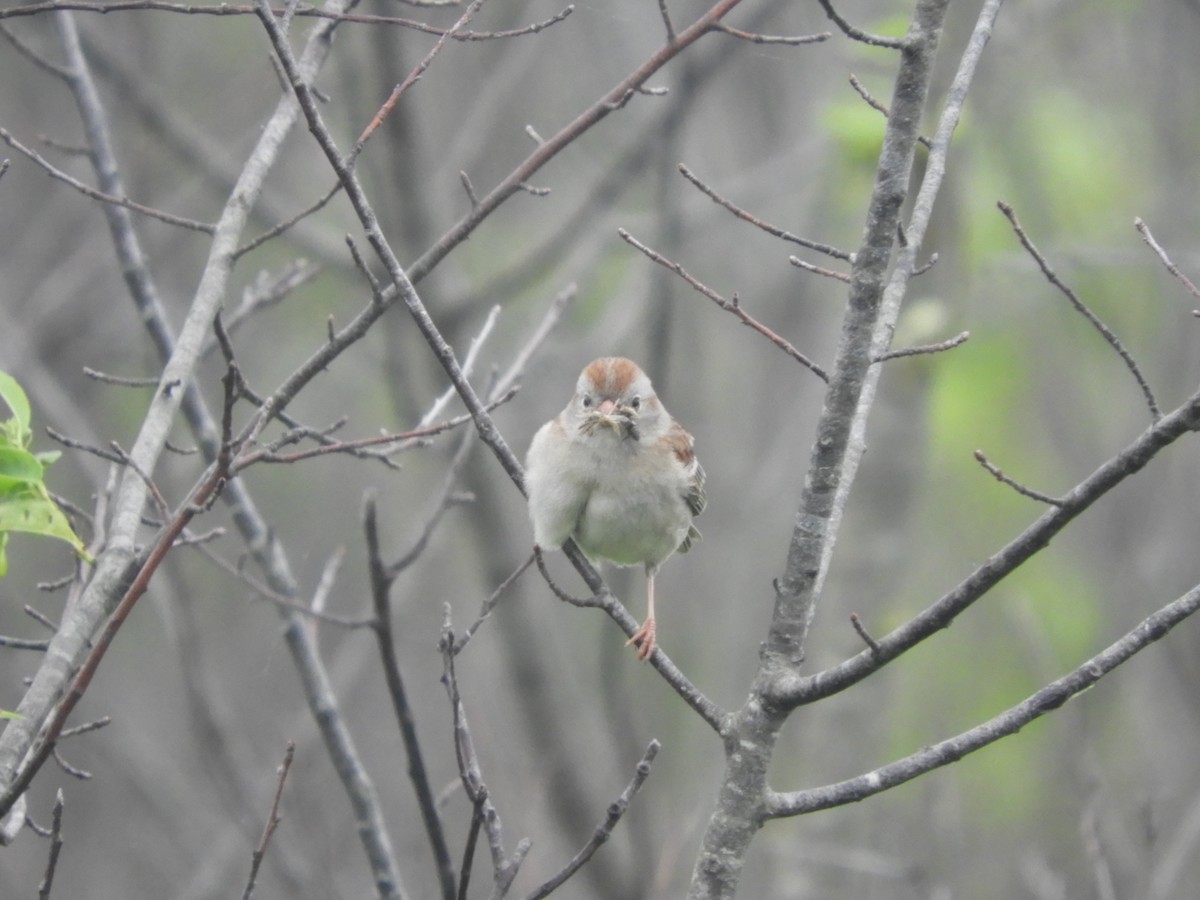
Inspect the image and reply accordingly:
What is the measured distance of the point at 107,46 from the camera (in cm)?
744

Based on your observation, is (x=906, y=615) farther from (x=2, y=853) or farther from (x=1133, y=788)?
(x=2, y=853)

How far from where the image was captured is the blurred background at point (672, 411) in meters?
7.46

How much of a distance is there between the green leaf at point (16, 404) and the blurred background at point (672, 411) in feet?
11.0

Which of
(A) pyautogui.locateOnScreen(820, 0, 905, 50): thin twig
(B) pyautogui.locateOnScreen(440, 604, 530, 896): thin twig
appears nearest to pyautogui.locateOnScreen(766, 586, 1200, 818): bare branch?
(B) pyautogui.locateOnScreen(440, 604, 530, 896): thin twig

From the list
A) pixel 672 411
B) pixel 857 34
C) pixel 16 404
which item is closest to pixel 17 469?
pixel 16 404

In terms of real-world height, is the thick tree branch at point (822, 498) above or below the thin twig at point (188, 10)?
below

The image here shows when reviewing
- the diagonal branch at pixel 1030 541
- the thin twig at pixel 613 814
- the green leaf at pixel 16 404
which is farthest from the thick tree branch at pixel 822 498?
the green leaf at pixel 16 404

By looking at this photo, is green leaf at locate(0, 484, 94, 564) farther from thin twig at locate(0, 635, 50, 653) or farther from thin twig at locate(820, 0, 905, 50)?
thin twig at locate(820, 0, 905, 50)

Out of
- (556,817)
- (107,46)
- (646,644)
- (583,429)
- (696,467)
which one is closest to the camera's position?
(646,644)

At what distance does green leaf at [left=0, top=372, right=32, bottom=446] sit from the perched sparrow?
6.97 feet

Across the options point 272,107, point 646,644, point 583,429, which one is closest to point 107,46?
point 272,107

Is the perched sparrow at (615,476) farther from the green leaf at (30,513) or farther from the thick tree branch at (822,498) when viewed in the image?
the green leaf at (30,513)

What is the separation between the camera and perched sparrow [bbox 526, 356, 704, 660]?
471cm

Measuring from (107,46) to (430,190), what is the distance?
78.1 inches
